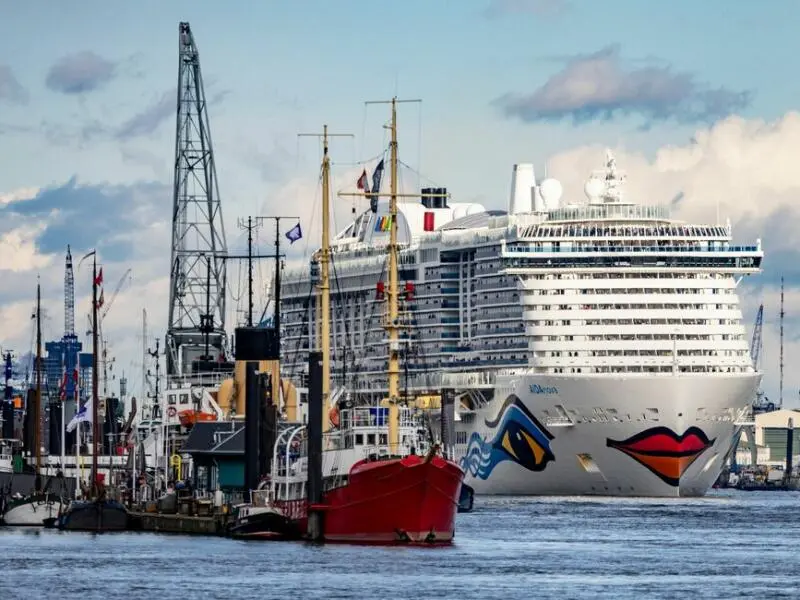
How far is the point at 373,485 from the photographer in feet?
300

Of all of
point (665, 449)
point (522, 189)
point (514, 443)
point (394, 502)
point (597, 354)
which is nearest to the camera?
point (394, 502)

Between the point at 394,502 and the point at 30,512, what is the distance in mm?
33664

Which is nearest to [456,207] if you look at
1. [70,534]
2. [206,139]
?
[206,139]

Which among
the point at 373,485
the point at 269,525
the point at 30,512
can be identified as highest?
the point at 373,485

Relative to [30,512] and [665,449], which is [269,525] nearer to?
[30,512]

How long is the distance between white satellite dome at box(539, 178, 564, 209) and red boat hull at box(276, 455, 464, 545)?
243 feet

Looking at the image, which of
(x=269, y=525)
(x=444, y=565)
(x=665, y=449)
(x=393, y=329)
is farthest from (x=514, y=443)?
(x=444, y=565)

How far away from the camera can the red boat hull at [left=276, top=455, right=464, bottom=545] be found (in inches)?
3588

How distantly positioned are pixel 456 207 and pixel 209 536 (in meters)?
80.8

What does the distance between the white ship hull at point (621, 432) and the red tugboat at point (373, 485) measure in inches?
1710

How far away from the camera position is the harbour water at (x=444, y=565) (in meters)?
78.6

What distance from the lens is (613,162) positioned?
157 meters

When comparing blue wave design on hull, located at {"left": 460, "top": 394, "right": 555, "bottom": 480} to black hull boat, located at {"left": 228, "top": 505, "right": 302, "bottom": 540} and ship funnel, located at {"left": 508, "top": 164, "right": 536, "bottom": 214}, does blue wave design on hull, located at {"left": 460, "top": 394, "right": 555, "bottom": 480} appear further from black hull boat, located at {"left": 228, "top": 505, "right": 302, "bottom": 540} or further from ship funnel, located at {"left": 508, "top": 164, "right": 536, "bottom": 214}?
black hull boat, located at {"left": 228, "top": 505, "right": 302, "bottom": 540}

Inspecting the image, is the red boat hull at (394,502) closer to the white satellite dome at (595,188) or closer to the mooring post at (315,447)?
the mooring post at (315,447)
